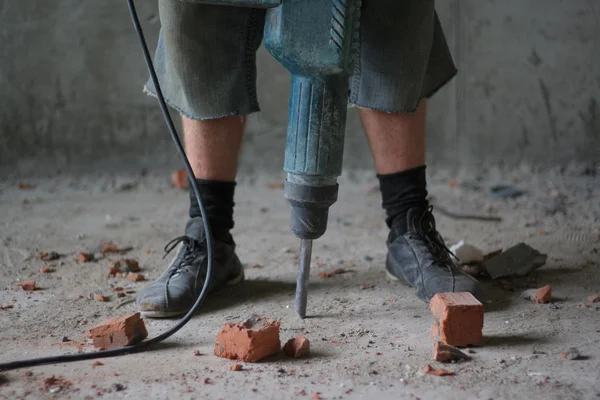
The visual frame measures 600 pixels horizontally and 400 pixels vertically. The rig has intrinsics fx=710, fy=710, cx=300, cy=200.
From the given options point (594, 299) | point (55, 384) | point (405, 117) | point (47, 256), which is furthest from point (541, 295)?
point (47, 256)

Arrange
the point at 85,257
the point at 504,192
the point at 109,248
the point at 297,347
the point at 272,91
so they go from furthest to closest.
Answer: the point at 272,91, the point at 504,192, the point at 109,248, the point at 85,257, the point at 297,347

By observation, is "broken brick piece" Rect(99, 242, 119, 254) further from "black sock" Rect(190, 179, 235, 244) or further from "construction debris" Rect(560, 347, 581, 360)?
"construction debris" Rect(560, 347, 581, 360)

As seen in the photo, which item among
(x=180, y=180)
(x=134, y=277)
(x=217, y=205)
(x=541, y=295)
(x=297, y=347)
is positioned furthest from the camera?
(x=180, y=180)

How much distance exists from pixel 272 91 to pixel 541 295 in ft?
6.83

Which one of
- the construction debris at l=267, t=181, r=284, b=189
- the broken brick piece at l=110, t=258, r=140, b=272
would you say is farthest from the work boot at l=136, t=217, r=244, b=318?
the construction debris at l=267, t=181, r=284, b=189

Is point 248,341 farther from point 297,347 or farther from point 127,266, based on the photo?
point 127,266

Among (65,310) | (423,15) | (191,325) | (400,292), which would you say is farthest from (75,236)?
(423,15)

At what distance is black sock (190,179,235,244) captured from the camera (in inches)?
75.7

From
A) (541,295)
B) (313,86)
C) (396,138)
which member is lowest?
(541,295)

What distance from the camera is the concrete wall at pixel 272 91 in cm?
342

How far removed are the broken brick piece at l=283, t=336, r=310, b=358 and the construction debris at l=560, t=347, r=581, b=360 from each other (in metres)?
0.52

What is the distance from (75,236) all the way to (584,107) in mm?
2466

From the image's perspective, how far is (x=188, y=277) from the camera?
180cm

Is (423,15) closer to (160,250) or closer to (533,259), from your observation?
(533,259)
